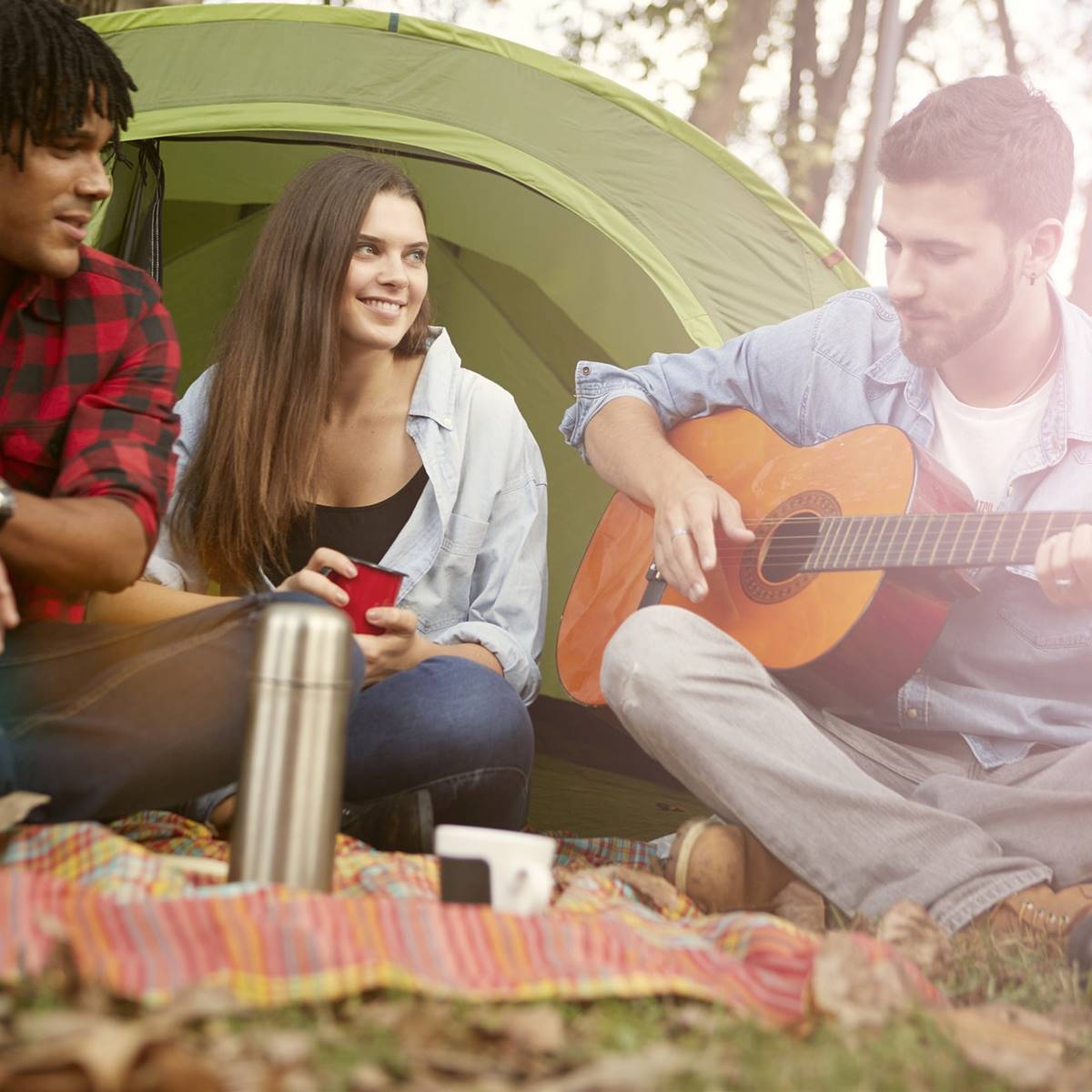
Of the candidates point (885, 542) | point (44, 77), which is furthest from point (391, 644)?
point (44, 77)

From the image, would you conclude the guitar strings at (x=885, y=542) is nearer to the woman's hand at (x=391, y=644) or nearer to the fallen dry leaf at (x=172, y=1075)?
the woman's hand at (x=391, y=644)

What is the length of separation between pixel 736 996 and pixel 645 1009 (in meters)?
0.10

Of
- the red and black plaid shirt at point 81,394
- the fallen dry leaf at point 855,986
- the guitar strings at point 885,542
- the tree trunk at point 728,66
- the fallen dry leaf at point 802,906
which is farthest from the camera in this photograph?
the tree trunk at point 728,66

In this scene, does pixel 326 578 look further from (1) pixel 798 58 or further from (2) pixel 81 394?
(1) pixel 798 58

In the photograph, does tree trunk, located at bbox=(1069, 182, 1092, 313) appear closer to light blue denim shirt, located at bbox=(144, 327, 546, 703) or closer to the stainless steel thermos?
light blue denim shirt, located at bbox=(144, 327, 546, 703)

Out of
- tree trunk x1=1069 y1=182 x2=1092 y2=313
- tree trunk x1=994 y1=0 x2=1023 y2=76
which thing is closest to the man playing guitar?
tree trunk x1=1069 y1=182 x2=1092 y2=313

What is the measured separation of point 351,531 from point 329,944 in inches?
47.9

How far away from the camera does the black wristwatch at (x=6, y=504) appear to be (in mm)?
1407

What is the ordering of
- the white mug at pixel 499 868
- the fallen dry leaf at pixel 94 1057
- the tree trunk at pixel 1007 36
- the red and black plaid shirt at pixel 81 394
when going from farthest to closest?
the tree trunk at pixel 1007 36, the red and black plaid shirt at pixel 81 394, the white mug at pixel 499 868, the fallen dry leaf at pixel 94 1057

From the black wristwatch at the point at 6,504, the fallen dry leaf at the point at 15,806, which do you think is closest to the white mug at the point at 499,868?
the fallen dry leaf at the point at 15,806

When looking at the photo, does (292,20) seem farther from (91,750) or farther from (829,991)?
(829,991)

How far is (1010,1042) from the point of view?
1122 millimetres

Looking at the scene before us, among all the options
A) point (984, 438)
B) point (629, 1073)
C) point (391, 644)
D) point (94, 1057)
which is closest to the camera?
point (94, 1057)

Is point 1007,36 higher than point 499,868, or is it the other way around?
point 1007,36
